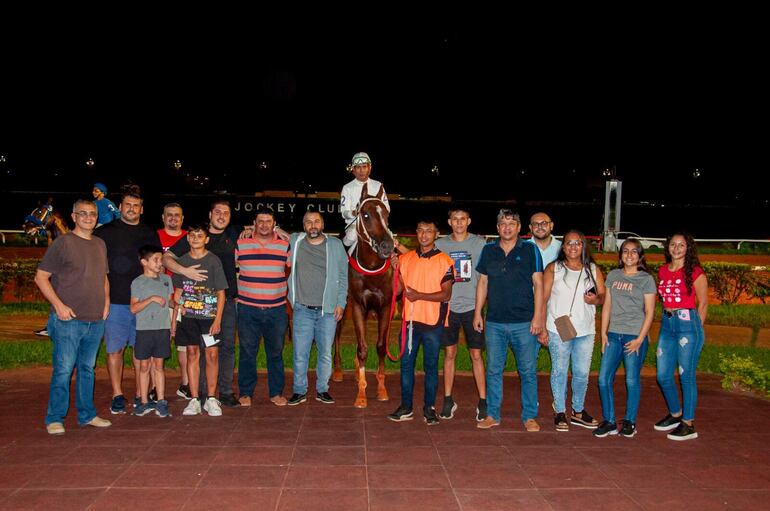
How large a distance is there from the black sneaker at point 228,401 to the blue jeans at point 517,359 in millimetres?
2483

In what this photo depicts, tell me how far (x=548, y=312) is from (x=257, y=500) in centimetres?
305

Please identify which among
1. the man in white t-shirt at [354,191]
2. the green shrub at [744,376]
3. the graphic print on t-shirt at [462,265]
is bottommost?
the green shrub at [744,376]

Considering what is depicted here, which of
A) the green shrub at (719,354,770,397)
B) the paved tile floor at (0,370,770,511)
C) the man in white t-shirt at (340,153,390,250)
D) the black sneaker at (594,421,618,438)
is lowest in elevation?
the paved tile floor at (0,370,770,511)

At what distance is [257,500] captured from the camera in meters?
4.13

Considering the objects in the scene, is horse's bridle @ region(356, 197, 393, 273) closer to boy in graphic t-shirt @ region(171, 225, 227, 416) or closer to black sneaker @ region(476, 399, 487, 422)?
boy in graphic t-shirt @ region(171, 225, 227, 416)

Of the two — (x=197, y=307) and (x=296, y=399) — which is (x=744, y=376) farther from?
(x=197, y=307)

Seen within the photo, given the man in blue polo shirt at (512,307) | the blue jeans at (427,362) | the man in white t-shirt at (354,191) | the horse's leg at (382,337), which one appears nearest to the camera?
the man in blue polo shirt at (512,307)

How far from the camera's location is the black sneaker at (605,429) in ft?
18.2

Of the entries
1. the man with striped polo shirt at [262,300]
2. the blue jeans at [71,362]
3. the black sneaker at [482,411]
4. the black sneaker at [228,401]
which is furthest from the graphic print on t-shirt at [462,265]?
the blue jeans at [71,362]

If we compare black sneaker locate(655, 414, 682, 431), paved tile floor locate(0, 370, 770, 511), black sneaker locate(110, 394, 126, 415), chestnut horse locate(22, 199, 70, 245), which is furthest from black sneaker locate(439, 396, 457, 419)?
chestnut horse locate(22, 199, 70, 245)

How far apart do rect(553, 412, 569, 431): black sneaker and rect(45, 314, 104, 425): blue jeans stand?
4113mm

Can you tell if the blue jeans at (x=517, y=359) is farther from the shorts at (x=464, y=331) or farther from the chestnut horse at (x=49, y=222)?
the chestnut horse at (x=49, y=222)

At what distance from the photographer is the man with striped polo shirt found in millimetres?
6293

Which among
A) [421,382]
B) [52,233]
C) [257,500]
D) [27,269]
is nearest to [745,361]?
[421,382]
